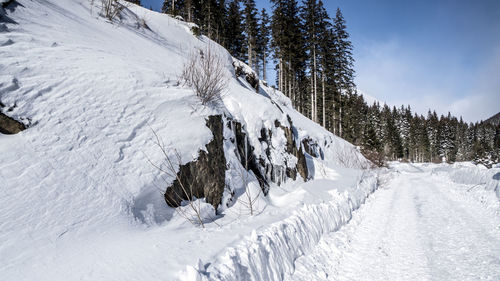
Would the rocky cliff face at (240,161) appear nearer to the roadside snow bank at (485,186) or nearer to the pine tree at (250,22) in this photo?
the roadside snow bank at (485,186)

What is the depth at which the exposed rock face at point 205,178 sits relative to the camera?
13.2 feet

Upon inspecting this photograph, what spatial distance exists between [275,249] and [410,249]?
3209 millimetres

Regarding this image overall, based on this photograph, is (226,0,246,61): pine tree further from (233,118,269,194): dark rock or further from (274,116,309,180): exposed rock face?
(233,118,269,194): dark rock

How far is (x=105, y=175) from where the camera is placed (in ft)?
10.7

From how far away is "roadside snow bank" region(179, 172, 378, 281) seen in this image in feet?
8.02

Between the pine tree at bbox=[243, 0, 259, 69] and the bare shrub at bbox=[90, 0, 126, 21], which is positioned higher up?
the pine tree at bbox=[243, 0, 259, 69]

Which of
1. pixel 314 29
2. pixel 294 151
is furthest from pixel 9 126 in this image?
pixel 314 29

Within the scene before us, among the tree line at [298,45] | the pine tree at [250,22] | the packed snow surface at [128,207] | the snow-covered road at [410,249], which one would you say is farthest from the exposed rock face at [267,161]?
the pine tree at [250,22]

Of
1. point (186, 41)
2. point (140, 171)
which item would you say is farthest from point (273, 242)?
point (186, 41)

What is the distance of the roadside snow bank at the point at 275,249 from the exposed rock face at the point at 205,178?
152 centimetres

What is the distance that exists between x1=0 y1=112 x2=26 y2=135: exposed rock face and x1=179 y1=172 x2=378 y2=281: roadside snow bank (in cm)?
329

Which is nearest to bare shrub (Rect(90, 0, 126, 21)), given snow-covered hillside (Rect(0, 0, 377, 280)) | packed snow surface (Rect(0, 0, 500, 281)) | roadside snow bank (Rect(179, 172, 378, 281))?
packed snow surface (Rect(0, 0, 500, 281))

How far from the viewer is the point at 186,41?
1188cm

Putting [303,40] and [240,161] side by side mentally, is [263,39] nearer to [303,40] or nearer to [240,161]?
[303,40]
